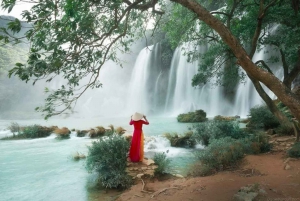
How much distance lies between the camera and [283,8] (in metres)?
7.43

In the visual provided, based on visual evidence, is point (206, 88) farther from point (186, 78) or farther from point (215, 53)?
point (215, 53)

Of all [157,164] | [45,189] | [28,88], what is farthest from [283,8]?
[28,88]

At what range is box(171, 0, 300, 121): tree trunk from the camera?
3.10 m

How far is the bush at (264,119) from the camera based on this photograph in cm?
Result: 1074

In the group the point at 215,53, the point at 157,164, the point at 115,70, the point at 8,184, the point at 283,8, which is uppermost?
the point at 115,70

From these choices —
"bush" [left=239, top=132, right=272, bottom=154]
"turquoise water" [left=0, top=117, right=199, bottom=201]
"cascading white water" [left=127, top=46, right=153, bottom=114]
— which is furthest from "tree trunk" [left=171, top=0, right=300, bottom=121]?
"cascading white water" [left=127, top=46, right=153, bottom=114]

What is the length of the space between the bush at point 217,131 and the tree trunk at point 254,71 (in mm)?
5124

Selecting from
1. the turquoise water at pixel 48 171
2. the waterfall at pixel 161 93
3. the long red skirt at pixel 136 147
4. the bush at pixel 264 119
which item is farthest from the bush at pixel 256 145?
the waterfall at pixel 161 93

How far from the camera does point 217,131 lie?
8.70 m

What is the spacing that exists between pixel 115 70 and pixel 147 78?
12.0 meters

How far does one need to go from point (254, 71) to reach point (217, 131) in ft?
18.5

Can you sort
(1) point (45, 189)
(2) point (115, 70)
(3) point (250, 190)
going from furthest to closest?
(2) point (115, 70) → (1) point (45, 189) → (3) point (250, 190)

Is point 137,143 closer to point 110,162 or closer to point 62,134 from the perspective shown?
point 110,162

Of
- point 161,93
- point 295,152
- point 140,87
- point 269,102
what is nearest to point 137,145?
point 295,152
